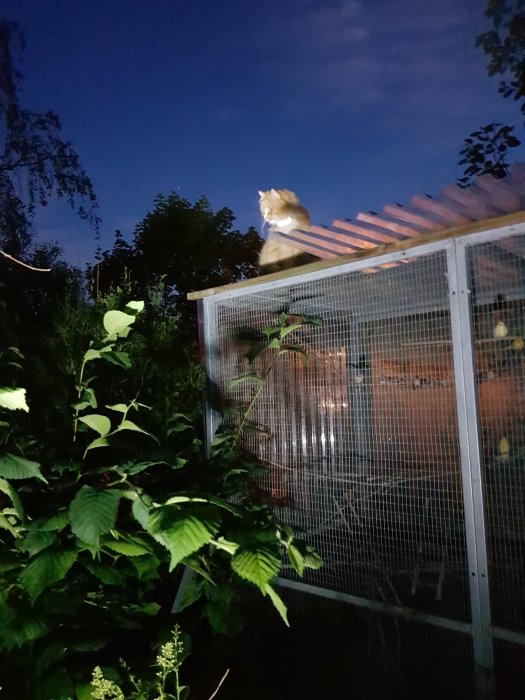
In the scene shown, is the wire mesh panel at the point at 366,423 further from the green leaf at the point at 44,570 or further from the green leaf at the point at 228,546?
the green leaf at the point at 44,570

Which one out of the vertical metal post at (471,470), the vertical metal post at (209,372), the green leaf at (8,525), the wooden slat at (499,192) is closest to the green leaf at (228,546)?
the green leaf at (8,525)

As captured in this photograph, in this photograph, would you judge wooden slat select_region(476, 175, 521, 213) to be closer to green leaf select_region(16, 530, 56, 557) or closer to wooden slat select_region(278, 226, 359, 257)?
wooden slat select_region(278, 226, 359, 257)

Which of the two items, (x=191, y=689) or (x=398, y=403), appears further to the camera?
(x=398, y=403)

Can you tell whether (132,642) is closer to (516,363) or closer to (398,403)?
(398,403)

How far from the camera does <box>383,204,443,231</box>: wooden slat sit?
3.13 m

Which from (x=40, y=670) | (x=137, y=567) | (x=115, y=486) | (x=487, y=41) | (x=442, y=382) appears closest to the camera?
(x=40, y=670)

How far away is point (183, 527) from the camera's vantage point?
1518 millimetres

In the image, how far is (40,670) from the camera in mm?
1647

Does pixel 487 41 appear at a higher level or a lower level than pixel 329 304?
higher

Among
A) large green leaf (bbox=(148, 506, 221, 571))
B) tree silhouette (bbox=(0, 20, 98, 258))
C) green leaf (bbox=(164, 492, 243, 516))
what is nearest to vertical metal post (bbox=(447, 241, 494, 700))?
green leaf (bbox=(164, 492, 243, 516))

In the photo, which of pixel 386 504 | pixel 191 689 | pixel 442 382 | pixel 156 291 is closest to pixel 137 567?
pixel 191 689

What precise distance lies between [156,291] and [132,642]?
4.09 metres

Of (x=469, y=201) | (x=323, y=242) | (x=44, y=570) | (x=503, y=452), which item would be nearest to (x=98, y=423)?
(x=44, y=570)

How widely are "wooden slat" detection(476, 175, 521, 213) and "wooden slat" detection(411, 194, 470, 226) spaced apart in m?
0.18
